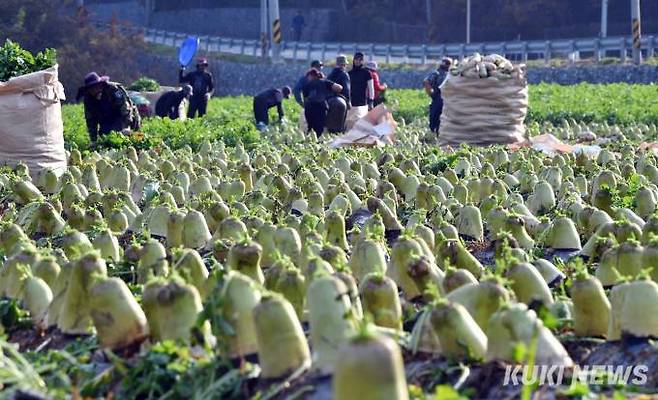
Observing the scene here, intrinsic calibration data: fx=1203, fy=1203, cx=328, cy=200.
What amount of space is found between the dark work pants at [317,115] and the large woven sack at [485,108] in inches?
116

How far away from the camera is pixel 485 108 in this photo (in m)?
15.1

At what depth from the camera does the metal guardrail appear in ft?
129

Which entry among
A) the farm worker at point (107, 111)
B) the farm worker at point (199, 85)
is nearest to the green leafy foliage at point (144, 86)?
the farm worker at point (199, 85)

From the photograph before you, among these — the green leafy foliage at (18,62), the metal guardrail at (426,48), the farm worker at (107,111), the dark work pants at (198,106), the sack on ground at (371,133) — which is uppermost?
the green leafy foliage at (18,62)

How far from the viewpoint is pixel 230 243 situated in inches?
249

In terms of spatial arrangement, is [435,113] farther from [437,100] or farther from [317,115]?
[317,115]

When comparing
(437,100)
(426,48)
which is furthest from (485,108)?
(426,48)

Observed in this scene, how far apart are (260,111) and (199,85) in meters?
2.12

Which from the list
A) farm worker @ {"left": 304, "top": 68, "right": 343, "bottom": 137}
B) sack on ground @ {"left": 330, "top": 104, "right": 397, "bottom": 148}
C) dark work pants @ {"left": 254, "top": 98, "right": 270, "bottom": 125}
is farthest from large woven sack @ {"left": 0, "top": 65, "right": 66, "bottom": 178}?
dark work pants @ {"left": 254, "top": 98, "right": 270, "bottom": 125}

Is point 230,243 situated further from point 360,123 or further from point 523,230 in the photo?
point 360,123

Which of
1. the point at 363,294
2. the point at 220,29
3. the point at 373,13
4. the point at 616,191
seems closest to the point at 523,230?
the point at 616,191

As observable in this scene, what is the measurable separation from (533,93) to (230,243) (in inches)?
874

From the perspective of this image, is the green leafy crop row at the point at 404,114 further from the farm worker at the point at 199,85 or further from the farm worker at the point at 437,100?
the farm worker at the point at 437,100

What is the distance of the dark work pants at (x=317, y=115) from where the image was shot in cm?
1789
